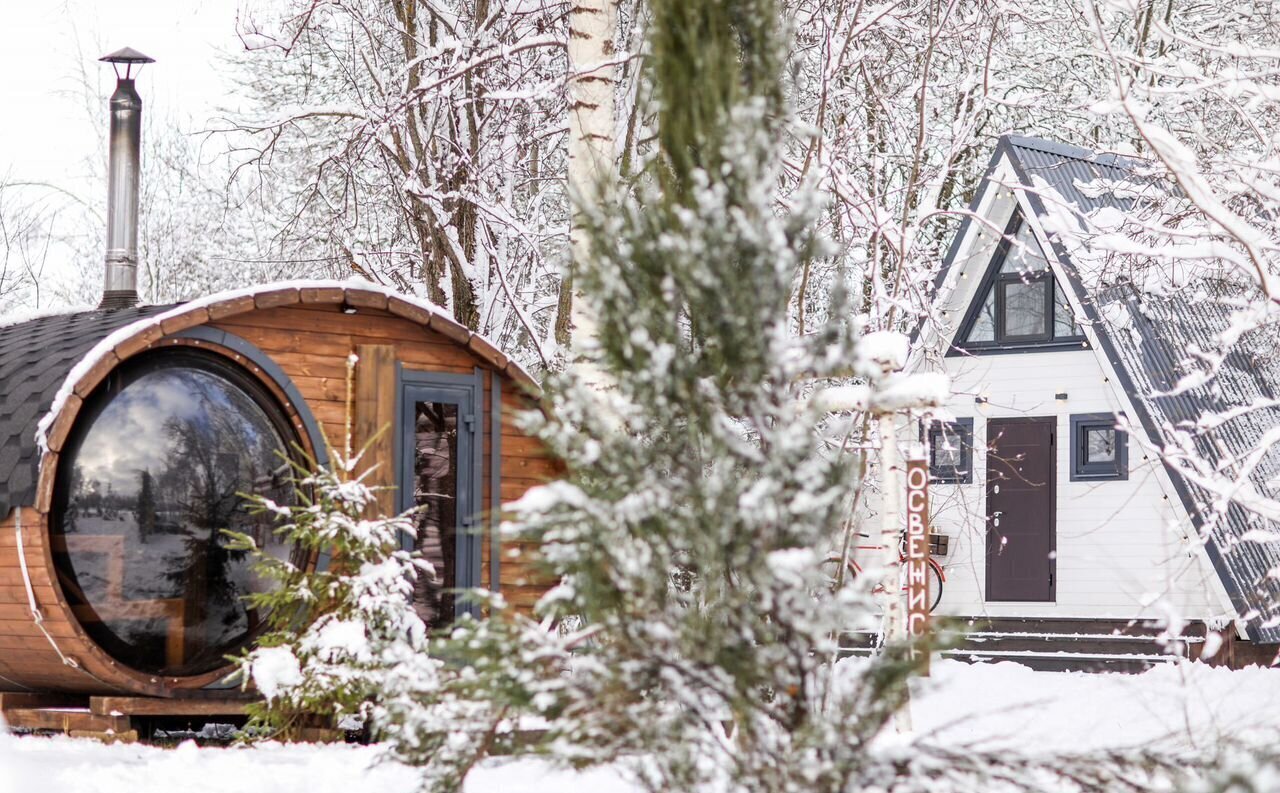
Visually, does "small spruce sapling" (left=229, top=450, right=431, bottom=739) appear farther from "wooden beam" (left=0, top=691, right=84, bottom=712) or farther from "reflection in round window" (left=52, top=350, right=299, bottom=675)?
"wooden beam" (left=0, top=691, right=84, bottom=712)

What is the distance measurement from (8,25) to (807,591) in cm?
2518

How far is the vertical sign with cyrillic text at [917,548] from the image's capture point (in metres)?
8.44

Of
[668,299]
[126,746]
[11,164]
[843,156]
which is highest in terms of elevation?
[11,164]

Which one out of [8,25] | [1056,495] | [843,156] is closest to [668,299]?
[843,156]

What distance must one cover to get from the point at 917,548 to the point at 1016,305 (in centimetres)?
779

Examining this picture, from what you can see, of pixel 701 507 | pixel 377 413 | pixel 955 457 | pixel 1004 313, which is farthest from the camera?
pixel 1004 313

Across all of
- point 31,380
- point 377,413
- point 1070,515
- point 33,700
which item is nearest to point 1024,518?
point 1070,515

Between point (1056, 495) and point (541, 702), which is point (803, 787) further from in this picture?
point (1056, 495)

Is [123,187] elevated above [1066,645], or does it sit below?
above

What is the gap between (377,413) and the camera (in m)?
9.55

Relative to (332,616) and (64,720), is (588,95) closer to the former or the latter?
(332,616)

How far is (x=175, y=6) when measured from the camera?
11547 millimetres

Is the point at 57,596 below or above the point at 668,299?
below

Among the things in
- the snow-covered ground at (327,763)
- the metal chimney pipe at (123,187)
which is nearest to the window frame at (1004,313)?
the snow-covered ground at (327,763)
